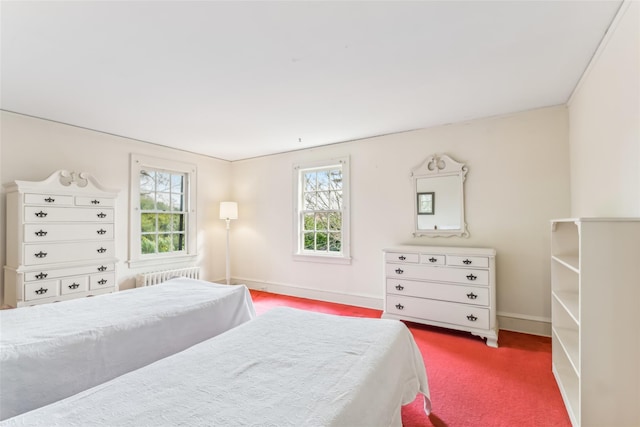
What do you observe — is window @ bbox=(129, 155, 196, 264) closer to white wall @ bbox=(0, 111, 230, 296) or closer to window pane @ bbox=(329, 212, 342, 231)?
white wall @ bbox=(0, 111, 230, 296)

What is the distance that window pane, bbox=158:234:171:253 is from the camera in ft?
14.3

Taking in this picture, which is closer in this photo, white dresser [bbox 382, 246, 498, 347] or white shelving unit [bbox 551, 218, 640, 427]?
white shelving unit [bbox 551, 218, 640, 427]

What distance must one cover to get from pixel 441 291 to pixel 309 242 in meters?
2.21

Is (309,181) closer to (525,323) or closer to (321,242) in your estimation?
(321,242)

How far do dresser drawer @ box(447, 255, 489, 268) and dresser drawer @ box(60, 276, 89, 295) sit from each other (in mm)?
4071

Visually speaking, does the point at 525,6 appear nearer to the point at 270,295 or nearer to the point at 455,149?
the point at 455,149

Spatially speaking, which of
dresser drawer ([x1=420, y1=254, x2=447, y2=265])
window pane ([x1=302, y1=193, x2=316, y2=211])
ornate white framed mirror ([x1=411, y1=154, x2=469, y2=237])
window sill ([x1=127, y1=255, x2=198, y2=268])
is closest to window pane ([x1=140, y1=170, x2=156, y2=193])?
window sill ([x1=127, y1=255, x2=198, y2=268])

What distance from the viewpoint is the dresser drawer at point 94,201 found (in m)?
3.18

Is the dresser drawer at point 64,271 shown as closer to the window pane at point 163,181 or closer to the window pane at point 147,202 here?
the window pane at point 147,202

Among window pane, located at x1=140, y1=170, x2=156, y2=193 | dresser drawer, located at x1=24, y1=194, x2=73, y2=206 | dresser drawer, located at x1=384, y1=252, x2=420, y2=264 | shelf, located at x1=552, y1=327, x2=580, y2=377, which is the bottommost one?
shelf, located at x1=552, y1=327, x2=580, y2=377

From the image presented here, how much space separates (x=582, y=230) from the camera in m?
1.55

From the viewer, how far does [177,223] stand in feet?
15.2

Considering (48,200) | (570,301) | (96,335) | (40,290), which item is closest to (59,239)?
(48,200)

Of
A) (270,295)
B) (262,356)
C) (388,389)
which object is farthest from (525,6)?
(270,295)
